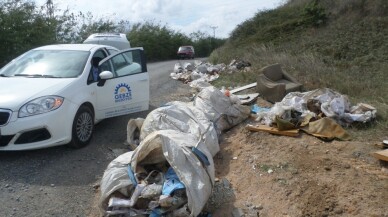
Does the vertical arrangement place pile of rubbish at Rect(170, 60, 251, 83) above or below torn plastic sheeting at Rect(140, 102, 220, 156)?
below

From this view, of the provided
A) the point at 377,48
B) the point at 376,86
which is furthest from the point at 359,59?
the point at 376,86

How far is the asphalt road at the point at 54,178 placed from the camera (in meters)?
4.09

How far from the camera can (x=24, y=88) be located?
5285 millimetres

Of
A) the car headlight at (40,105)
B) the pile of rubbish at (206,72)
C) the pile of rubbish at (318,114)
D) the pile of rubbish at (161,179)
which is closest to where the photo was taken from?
the pile of rubbish at (161,179)

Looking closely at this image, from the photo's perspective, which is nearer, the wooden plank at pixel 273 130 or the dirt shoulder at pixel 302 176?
the dirt shoulder at pixel 302 176

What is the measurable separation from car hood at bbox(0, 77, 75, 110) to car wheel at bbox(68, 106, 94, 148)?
1.54ft

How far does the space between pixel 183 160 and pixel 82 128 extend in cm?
235

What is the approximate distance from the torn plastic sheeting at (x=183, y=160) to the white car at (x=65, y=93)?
1.60m

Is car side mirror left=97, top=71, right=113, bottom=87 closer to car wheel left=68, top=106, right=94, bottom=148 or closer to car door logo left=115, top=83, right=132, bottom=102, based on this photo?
car door logo left=115, top=83, right=132, bottom=102

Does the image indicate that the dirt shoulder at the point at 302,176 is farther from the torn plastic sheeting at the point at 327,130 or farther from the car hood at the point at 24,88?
the car hood at the point at 24,88

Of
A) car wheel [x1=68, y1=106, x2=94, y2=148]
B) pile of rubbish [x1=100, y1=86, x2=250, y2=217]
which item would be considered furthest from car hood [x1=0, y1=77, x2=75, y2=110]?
pile of rubbish [x1=100, y1=86, x2=250, y2=217]

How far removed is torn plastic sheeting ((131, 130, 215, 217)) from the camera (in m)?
3.65

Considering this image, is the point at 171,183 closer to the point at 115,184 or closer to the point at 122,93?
the point at 115,184

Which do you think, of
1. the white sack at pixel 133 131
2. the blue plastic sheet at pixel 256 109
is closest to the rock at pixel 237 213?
the white sack at pixel 133 131
